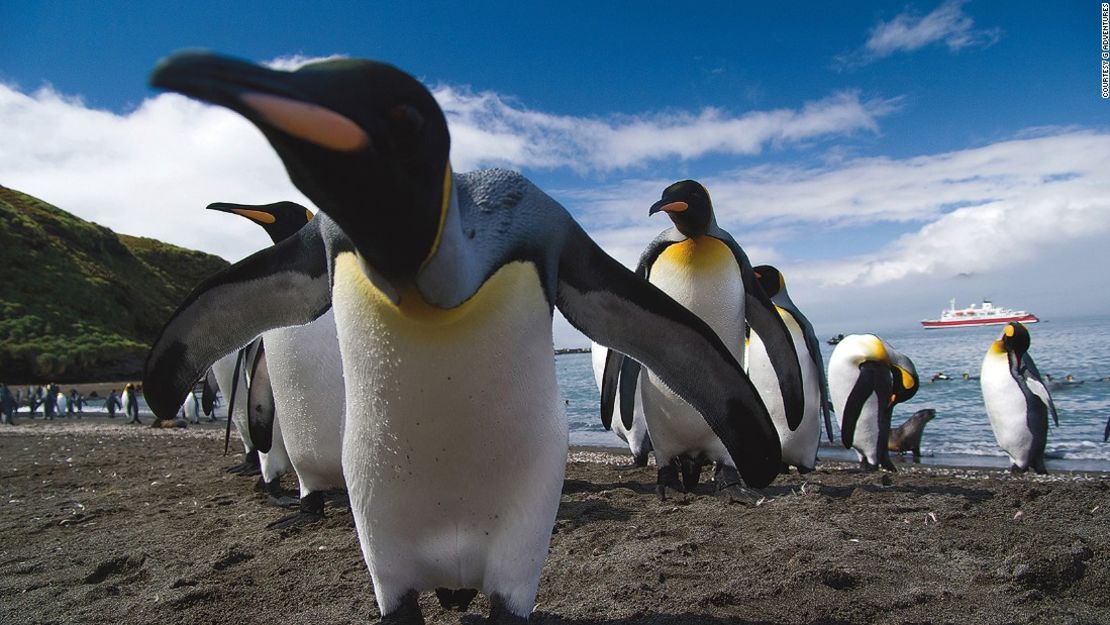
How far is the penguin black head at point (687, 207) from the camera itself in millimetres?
4277

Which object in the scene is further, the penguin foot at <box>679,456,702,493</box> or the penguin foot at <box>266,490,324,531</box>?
the penguin foot at <box>679,456,702,493</box>

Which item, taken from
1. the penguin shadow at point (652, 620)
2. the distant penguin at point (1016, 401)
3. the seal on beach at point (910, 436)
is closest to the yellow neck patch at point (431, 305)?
the penguin shadow at point (652, 620)

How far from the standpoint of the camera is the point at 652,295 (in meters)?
2.04

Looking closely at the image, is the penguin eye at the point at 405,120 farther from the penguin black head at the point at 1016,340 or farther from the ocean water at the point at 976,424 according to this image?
the ocean water at the point at 976,424

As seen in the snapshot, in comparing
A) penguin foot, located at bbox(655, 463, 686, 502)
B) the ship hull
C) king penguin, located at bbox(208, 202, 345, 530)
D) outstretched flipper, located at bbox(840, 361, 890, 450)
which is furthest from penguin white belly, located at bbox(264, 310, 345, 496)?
the ship hull

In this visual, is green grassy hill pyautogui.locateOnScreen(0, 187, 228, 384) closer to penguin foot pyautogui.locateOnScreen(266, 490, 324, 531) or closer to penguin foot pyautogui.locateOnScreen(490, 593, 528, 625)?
penguin foot pyautogui.locateOnScreen(266, 490, 324, 531)

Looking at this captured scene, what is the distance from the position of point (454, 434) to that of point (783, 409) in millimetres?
4233

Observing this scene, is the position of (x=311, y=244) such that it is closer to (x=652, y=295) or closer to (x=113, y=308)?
(x=652, y=295)

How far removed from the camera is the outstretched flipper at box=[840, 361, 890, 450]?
644 centimetres

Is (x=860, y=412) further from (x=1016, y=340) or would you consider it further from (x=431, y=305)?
(x=431, y=305)

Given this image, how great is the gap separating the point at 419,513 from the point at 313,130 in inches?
41.8

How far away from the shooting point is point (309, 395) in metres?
3.84

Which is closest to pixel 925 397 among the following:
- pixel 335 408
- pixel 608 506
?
pixel 608 506

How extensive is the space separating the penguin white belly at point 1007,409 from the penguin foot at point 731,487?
4043 millimetres
